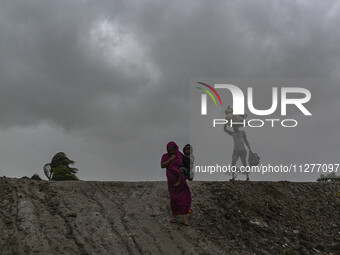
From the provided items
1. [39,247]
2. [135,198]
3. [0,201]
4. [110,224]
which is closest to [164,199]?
[135,198]

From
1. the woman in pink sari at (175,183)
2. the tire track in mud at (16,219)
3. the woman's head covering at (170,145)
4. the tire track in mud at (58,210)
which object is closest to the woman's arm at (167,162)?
the woman in pink sari at (175,183)

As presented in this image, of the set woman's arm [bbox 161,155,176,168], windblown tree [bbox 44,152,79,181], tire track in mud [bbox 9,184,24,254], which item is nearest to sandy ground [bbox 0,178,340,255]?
tire track in mud [bbox 9,184,24,254]

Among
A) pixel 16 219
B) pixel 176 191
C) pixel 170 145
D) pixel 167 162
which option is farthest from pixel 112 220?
pixel 170 145

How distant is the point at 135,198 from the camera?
32.3ft

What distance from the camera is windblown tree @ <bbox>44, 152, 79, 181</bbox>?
18108mm

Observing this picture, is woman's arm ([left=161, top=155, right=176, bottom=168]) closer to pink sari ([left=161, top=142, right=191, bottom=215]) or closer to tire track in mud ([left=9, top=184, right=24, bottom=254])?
pink sari ([left=161, top=142, right=191, bottom=215])

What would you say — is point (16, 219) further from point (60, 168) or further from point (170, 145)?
point (60, 168)

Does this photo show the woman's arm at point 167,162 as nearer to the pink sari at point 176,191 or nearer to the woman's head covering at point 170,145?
the pink sari at point 176,191

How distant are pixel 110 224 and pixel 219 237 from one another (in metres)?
2.65

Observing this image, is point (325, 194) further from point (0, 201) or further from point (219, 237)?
point (0, 201)

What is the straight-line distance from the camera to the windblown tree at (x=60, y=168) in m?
18.1

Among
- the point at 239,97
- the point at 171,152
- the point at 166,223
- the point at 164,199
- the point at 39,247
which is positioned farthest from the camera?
the point at 239,97

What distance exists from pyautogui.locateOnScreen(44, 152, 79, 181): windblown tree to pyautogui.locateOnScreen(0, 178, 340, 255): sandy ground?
7.82m

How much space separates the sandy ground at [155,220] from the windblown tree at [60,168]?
7.82m
